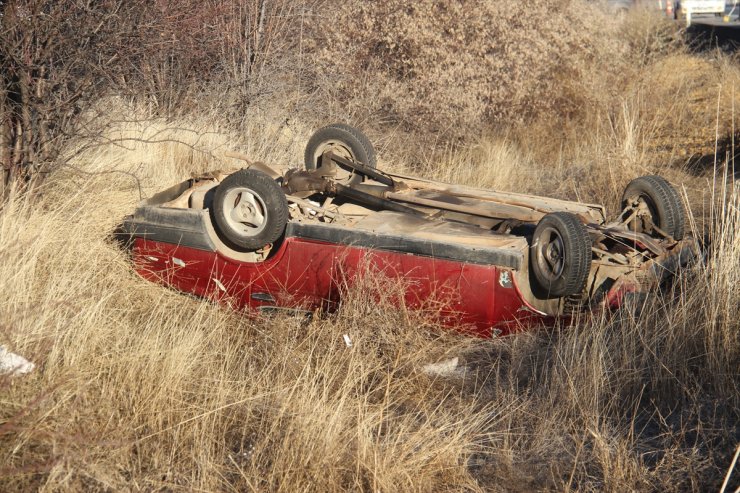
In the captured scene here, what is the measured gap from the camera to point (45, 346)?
4234 millimetres

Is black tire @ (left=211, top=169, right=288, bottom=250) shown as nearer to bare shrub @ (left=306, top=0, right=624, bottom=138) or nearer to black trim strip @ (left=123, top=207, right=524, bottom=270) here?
black trim strip @ (left=123, top=207, right=524, bottom=270)

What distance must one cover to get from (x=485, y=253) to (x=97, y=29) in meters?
3.76

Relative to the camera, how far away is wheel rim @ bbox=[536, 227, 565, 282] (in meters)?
5.32

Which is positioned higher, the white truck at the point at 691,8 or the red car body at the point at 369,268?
the white truck at the point at 691,8

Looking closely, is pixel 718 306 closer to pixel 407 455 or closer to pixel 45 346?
pixel 407 455

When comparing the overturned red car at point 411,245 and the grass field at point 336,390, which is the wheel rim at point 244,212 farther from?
the grass field at point 336,390

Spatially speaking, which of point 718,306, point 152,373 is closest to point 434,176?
point 718,306

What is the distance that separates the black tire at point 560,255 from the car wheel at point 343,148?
2.35 m

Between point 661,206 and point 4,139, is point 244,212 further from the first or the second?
point 661,206

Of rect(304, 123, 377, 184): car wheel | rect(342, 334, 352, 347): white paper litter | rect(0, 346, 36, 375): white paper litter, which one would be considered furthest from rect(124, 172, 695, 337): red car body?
rect(0, 346, 36, 375): white paper litter

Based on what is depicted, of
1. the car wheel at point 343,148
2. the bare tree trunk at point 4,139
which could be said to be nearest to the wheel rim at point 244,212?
the car wheel at point 343,148

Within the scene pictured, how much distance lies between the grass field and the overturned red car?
0.19 m

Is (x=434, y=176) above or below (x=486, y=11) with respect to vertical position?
below

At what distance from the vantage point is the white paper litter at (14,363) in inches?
160
